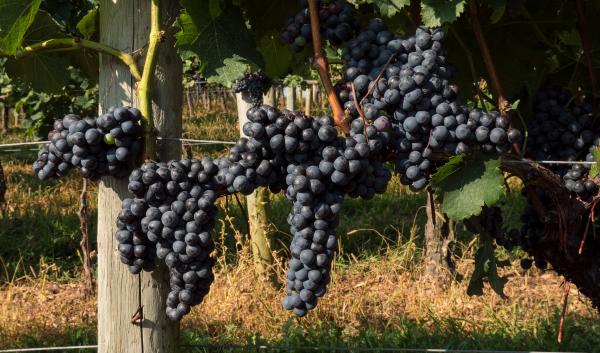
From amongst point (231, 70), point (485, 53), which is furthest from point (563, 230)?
point (231, 70)

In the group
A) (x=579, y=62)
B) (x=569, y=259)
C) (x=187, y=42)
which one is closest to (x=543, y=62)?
(x=579, y=62)

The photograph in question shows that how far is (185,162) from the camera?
1371 mm

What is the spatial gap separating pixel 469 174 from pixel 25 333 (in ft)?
12.5

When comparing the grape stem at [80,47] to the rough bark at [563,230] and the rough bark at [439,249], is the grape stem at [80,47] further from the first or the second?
the rough bark at [439,249]

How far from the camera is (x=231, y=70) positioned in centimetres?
144

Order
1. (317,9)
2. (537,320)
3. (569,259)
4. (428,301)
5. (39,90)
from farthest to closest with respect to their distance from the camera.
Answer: (428,301)
(537,320)
(39,90)
(569,259)
(317,9)

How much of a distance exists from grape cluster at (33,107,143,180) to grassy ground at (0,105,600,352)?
237 cm

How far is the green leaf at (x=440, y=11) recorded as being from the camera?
4.21 feet

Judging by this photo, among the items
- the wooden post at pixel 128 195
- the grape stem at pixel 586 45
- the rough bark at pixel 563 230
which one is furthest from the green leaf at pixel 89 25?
the grape stem at pixel 586 45

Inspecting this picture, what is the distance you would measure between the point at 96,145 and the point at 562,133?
3.51ft

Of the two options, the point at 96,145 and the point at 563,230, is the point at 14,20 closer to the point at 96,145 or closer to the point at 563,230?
the point at 96,145

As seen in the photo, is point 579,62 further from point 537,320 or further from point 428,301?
point 428,301

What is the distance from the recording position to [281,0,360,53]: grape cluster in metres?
1.34

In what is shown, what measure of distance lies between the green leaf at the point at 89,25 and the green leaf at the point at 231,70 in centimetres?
56
